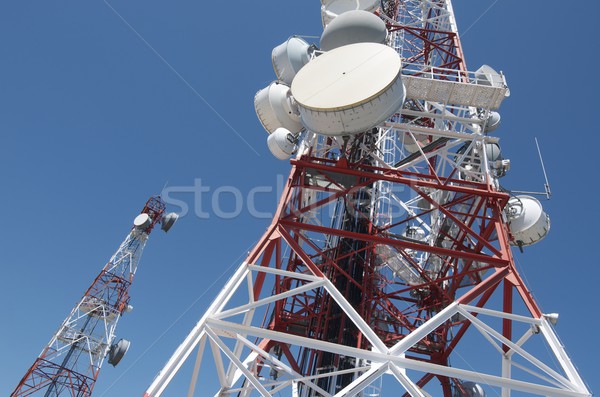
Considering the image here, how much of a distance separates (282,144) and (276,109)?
2097mm

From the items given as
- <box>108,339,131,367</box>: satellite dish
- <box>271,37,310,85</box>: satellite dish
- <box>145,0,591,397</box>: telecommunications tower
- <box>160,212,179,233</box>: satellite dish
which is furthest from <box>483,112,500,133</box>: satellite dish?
<box>160,212,179,233</box>: satellite dish

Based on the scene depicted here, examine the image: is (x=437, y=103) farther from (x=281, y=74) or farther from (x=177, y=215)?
(x=177, y=215)

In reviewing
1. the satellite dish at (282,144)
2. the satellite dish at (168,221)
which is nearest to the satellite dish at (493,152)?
the satellite dish at (282,144)

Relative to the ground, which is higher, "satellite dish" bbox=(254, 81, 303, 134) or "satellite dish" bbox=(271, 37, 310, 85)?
"satellite dish" bbox=(271, 37, 310, 85)

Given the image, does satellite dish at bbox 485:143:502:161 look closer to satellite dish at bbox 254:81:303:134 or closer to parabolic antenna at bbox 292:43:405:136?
parabolic antenna at bbox 292:43:405:136

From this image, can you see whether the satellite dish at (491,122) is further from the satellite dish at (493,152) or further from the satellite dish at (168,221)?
the satellite dish at (168,221)

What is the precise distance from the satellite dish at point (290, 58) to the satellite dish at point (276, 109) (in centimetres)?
46

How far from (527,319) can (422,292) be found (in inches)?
356

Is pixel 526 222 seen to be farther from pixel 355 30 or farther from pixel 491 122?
pixel 355 30

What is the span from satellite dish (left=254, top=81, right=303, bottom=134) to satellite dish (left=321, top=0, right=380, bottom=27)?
6243 millimetres

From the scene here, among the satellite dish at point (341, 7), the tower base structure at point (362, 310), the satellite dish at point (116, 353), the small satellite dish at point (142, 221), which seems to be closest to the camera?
the tower base structure at point (362, 310)

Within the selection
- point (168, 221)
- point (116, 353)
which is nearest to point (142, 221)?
point (168, 221)

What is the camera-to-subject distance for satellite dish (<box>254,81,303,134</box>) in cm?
1898

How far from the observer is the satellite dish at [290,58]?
1917cm
